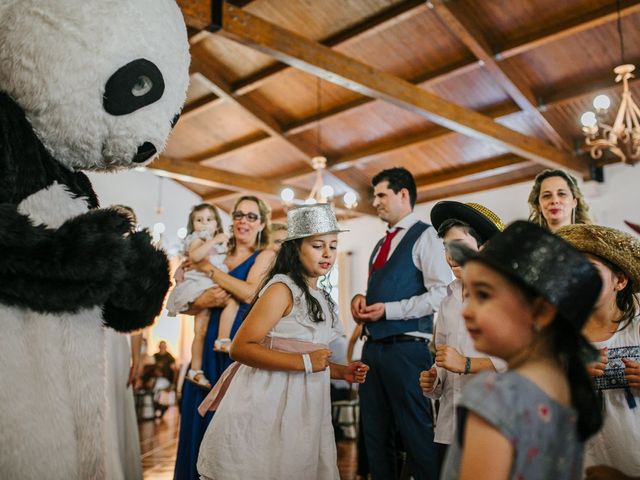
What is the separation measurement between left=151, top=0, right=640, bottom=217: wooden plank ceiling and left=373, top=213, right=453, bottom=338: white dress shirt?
302 cm

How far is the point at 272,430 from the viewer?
1.84m

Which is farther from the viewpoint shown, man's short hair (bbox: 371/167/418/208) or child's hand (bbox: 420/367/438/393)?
man's short hair (bbox: 371/167/418/208)

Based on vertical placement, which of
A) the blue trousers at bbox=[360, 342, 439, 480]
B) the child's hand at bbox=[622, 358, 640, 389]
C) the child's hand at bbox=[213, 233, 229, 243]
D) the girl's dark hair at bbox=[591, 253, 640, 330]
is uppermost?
the child's hand at bbox=[213, 233, 229, 243]

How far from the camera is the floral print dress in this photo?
857 mm

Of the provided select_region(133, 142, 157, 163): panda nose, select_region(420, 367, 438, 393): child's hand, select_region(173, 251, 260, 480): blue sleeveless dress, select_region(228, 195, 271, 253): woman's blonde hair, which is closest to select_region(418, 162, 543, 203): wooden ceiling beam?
select_region(228, 195, 271, 253): woman's blonde hair

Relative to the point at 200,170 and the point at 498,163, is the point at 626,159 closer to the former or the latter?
the point at 498,163

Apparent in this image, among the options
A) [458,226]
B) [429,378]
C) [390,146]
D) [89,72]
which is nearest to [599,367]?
[429,378]

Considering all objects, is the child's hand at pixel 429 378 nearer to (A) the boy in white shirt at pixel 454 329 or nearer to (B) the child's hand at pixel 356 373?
(A) the boy in white shirt at pixel 454 329

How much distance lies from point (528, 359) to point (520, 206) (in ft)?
27.6

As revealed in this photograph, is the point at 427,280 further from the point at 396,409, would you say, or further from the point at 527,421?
the point at 527,421

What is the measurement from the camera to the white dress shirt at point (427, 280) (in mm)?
2707

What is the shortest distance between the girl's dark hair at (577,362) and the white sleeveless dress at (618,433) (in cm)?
69

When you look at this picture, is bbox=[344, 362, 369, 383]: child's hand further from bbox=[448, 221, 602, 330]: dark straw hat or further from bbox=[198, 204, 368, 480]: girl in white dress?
bbox=[448, 221, 602, 330]: dark straw hat

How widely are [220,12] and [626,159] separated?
150 inches
